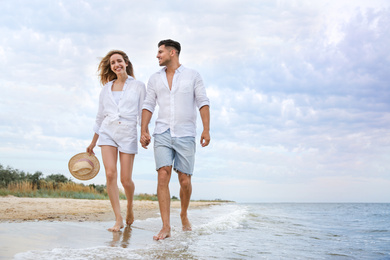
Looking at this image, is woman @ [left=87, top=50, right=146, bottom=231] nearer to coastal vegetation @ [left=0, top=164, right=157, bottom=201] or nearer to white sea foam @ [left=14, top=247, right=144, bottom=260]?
white sea foam @ [left=14, top=247, right=144, bottom=260]

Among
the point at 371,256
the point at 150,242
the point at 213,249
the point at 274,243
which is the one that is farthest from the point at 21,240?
the point at 371,256

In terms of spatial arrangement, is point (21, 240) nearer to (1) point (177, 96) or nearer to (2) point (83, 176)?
(2) point (83, 176)

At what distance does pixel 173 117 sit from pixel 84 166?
77.0 inches

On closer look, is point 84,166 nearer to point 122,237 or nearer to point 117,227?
point 117,227

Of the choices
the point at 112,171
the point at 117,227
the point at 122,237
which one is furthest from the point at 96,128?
the point at 122,237

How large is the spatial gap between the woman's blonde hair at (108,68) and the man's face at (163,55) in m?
0.97

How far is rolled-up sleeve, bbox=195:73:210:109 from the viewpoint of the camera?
222 inches

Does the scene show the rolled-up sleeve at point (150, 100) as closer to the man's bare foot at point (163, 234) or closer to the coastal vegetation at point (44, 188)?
the man's bare foot at point (163, 234)

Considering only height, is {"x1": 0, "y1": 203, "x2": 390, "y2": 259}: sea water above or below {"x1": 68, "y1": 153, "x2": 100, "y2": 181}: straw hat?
below

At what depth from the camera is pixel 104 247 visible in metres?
4.05

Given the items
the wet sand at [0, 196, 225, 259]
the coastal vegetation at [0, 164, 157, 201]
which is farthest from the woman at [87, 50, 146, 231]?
the coastal vegetation at [0, 164, 157, 201]

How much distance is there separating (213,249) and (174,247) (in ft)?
1.61

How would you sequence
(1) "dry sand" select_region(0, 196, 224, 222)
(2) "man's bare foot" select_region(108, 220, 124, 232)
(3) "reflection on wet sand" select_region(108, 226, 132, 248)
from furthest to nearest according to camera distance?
(1) "dry sand" select_region(0, 196, 224, 222) → (2) "man's bare foot" select_region(108, 220, 124, 232) → (3) "reflection on wet sand" select_region(108, 226, 132, 248)

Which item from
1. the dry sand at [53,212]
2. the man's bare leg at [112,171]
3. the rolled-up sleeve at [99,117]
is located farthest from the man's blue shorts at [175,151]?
the dry sand at [53,212]
